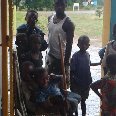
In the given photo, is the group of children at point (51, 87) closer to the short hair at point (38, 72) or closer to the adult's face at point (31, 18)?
the short hair at point (38, 72)

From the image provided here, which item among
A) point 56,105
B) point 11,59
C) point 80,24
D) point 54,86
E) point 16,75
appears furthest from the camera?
point 80,24

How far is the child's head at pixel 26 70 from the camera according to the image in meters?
4.72

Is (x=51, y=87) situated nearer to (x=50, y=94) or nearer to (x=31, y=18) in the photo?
(x=50, y=94)

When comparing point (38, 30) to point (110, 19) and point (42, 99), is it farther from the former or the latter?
point (42, 99)

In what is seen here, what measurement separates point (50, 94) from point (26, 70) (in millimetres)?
453

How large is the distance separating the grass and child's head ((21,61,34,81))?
11707 millimetres

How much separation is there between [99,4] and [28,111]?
19845mm

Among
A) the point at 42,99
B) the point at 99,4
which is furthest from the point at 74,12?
the point at 42,99

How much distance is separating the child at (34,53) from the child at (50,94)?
47 cm

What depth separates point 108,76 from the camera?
4.55 meters

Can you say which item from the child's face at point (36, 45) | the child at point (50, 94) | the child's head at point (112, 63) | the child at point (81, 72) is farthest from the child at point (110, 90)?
the child's face at point (36, 45)

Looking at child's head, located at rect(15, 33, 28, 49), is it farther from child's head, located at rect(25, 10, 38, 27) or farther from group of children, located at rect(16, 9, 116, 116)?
child's head, located at rect(25, 10, 38, 27)

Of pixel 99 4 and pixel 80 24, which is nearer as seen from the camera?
pixel 80 24

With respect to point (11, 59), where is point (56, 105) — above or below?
below
